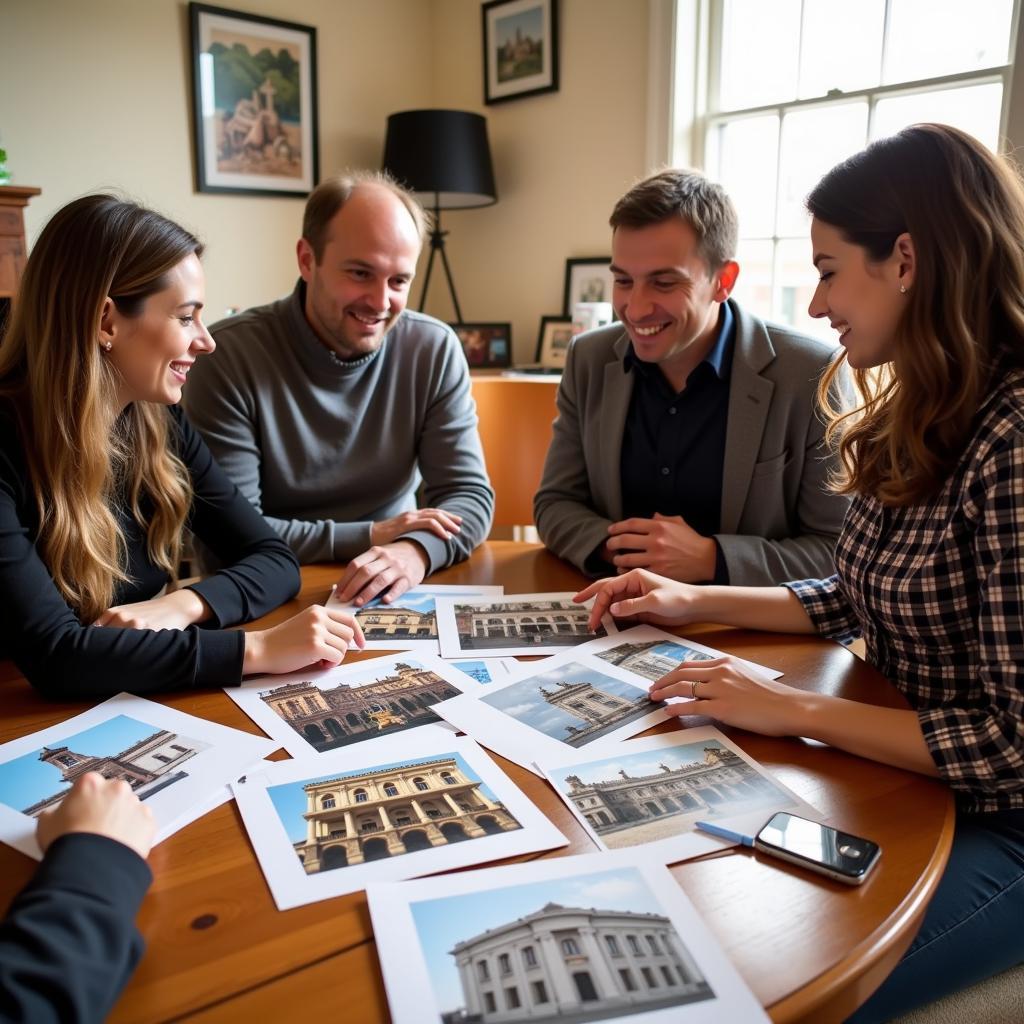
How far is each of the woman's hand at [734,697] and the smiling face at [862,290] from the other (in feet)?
1.58

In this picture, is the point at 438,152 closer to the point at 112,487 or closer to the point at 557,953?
the point at 112,487

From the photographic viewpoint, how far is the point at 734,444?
1712 mm

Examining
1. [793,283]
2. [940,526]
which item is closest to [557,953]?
[940,526]

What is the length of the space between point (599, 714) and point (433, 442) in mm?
1132

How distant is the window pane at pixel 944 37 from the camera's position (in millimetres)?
2543

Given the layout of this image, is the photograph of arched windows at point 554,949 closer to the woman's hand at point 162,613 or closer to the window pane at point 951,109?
the woman's hand at point 162,613

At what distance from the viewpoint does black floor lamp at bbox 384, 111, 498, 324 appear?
136 inches

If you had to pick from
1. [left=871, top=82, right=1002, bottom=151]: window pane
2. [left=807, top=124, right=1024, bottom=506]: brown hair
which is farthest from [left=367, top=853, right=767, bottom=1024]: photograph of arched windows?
[left=871, top=82, right=1002, bottom=151]: window pane

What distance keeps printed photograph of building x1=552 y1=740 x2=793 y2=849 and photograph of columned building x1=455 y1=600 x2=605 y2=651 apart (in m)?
0.36

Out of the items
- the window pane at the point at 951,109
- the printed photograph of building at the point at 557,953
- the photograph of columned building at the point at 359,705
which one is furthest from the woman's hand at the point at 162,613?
the window pane at the point at 951,109

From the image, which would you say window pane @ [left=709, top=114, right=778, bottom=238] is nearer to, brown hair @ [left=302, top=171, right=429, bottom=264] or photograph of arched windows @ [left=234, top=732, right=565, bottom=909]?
brown hair @ [left=302, top=171, right=429, bottom=264]

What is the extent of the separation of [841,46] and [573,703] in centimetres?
264

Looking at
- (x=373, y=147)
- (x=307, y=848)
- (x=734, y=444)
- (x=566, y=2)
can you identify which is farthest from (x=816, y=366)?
(x=373, y=147)

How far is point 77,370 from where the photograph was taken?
1.32 m
